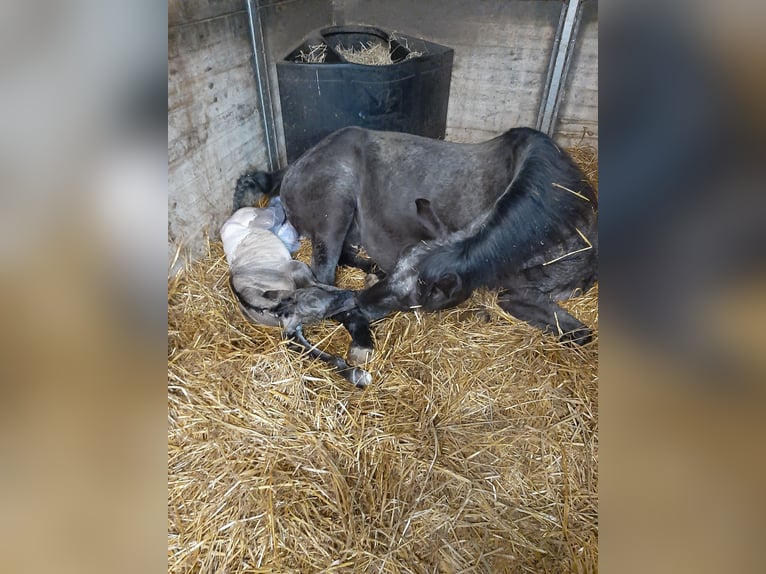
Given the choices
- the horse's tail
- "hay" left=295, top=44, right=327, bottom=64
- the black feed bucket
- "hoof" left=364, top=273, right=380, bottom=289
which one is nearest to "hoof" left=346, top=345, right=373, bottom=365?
"hoof" left=364, top=273, right=380, bottom=289

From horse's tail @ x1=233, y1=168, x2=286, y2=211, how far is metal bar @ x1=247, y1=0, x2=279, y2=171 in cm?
33

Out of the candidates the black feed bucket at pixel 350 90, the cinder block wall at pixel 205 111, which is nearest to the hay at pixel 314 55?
the black feed bucket at pixel 350 90

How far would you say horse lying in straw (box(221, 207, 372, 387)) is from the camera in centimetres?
276

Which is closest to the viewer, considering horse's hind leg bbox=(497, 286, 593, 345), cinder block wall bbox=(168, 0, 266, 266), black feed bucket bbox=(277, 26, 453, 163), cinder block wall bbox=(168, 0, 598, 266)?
horse's hind leg bbox=(497, 286, 593, 345)

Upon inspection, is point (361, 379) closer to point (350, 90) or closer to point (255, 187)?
point (255, 187)

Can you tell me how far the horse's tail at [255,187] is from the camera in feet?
12.5

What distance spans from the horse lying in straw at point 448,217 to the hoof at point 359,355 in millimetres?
59

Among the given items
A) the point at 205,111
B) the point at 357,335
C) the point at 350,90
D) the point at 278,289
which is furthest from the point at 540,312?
the point at 205,111

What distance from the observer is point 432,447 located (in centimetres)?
212

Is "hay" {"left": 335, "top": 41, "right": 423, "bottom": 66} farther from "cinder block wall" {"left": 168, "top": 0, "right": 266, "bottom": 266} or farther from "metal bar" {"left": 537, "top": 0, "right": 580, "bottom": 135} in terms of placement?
"metal bar" {"left": 537, "top": 0, "right": 580, "bottom": 135}

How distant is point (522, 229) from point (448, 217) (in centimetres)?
74
